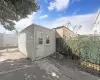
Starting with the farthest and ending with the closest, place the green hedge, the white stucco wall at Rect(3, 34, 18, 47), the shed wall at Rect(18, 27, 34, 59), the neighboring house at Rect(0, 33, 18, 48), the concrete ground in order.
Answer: the white stucco wall at Rect(3, 34, 18, 47) < the neighboring house at Rect(0, 33, 18, 48) < the shed wall at Rect(18, 27, 34, 59) < the green hedge < the concrete ground

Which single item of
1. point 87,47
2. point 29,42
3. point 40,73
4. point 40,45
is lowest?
point 40,73

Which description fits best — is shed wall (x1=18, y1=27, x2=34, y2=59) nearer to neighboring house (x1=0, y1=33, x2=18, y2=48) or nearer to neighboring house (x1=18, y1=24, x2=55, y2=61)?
neighboring house (x1=18, y1=24, x2=55, y2=61)

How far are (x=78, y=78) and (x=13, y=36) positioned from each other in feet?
70.0

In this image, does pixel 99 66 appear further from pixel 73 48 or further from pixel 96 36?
pixel 73 48

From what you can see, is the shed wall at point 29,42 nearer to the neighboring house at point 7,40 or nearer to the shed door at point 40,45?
the shed door at point 40,45

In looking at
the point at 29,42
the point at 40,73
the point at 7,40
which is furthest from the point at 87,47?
the point at 7,40

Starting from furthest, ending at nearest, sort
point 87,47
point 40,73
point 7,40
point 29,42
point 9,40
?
A: 1. point 9,40
2. point 7,40
3. point 29,42
4. point 87,47
5. point 40,73

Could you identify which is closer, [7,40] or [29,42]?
[29,42]

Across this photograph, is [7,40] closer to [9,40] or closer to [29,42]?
[9,40]

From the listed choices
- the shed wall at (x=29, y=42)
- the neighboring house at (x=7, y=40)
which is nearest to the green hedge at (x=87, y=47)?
the shed wall at (x=29, y=42)

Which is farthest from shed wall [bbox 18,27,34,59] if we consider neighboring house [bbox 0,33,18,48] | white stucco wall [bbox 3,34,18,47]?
white stucco wall [bbox 3,34,18,47]

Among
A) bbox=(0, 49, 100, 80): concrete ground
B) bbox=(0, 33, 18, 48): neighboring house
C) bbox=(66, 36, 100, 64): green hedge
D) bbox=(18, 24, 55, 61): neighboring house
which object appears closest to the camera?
bbox=(0, 49, 100, 80): concrete ground

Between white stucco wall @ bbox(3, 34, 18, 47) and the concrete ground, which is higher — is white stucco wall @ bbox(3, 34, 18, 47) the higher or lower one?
the higher one

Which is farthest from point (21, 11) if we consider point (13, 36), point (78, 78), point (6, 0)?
point (13, 36)
